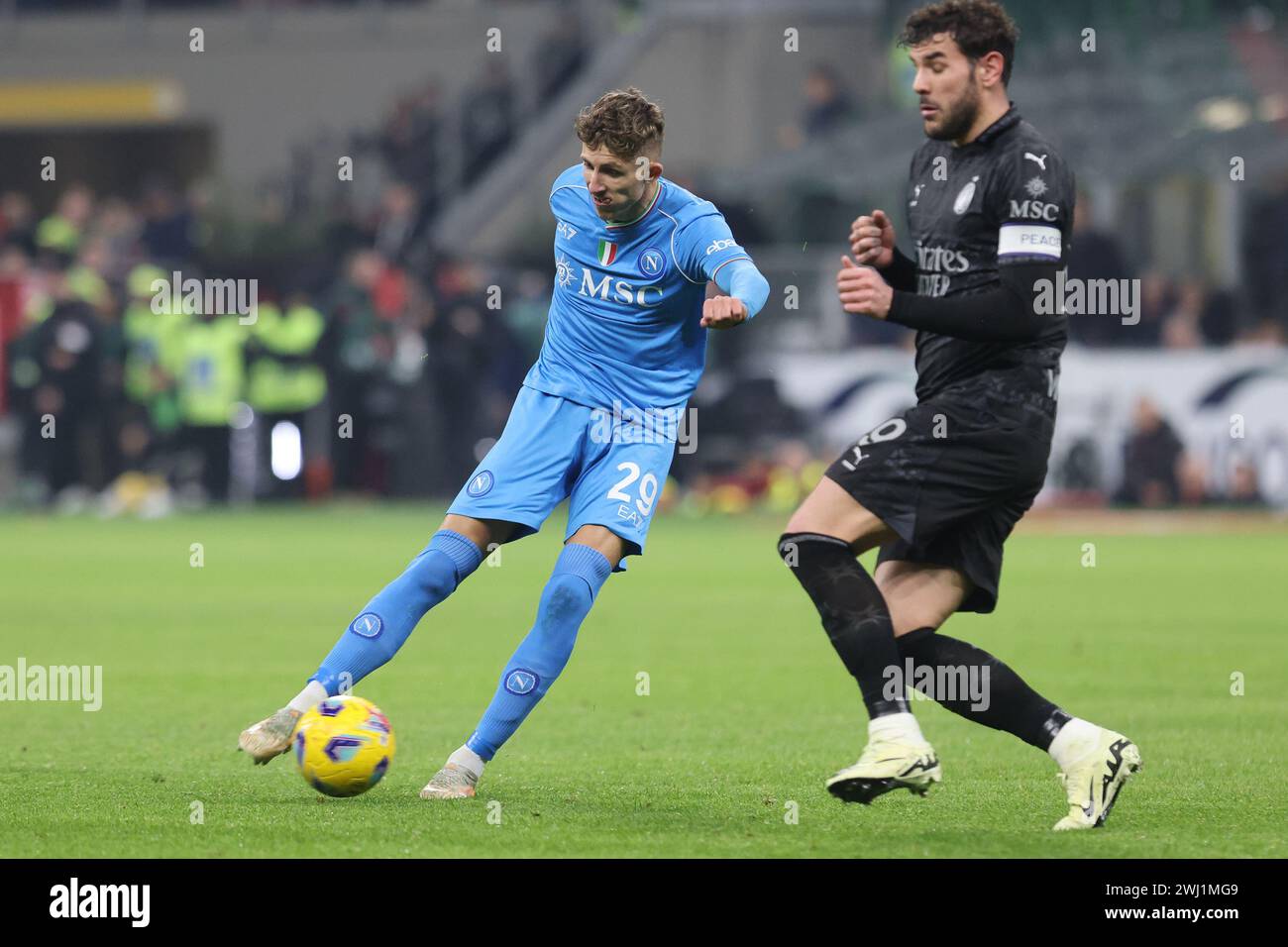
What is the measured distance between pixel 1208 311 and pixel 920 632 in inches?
645

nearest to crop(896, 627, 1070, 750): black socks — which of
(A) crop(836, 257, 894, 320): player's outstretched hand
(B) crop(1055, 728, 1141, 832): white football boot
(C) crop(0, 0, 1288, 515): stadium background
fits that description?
(B) crop(1055, 728, 1141, 832): white football boot

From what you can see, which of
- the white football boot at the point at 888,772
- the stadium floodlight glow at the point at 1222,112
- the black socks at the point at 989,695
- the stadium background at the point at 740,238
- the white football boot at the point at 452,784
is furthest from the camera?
the stadium floodlight glow at the point at 1222,112

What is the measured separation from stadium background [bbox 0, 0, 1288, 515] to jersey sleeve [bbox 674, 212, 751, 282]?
46.0 feet

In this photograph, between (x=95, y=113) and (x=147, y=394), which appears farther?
(x=95, y=113)

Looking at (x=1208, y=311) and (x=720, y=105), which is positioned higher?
(x=720, y=105)

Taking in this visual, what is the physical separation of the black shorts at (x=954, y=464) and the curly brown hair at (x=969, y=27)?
923 millimetres

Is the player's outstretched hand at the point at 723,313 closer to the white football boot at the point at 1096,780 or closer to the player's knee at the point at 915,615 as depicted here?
the player's knee at the point at 915,615

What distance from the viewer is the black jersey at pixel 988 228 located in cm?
605

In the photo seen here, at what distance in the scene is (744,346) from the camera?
78.0ft

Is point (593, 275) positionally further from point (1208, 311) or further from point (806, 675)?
point (1208, 311)

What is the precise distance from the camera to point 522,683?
673 cm

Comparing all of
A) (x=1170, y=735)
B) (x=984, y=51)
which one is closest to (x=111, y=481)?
(x=1170, y=735)

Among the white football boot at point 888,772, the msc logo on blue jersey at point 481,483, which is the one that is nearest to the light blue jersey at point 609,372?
the msc logo on blue jersey at point 481,483

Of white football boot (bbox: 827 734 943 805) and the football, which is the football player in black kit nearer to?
white football boot (bbox: 827 734 943 805)
